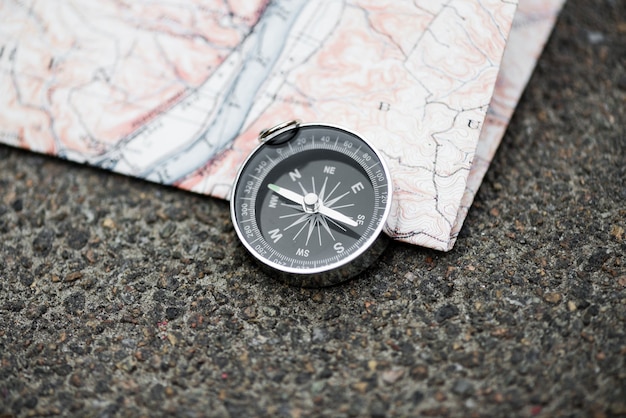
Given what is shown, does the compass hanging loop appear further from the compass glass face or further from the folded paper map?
the folded paper map

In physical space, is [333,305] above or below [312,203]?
below

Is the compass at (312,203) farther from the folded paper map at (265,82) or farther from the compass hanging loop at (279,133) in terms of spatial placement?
the folded paper map at (265,82)

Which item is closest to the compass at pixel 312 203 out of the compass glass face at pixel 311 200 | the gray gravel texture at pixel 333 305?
the compass glass face at pixel 311 200

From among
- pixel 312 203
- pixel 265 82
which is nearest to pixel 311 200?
pixel 312 203

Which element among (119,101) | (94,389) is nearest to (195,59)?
(119,101)

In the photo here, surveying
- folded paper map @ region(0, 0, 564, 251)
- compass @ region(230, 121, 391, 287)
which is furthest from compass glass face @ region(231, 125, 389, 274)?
folded paper map @ region(0, 0, 564, 251)

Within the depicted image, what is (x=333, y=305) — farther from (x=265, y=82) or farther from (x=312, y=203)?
(x=265, y=82)
